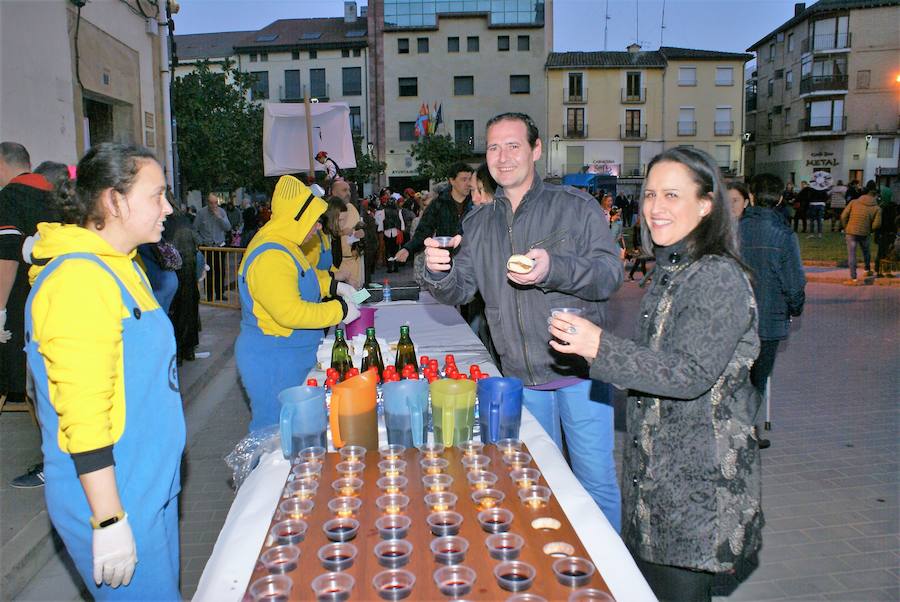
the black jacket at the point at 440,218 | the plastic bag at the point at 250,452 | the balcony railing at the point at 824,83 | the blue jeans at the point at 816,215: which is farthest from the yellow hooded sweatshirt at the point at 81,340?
the balcony railing at the point at 824,83

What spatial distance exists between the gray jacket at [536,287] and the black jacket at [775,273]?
2.23 m

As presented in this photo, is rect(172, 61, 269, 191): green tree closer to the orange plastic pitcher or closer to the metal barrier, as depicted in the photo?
the metal barrier

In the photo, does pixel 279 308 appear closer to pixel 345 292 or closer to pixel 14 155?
pixel 345 292

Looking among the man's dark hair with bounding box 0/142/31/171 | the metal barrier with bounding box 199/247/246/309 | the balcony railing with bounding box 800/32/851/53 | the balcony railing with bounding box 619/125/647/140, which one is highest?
the balcony railing with bounding box 800/32/851/53

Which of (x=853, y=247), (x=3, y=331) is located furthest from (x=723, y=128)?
(x=3, y=331)

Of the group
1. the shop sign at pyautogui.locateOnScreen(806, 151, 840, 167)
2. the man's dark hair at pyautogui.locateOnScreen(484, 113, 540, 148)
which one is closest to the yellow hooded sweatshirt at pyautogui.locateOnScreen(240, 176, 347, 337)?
the man's dark hair at pyautogui.locateOnScreen(484, 113, 540, 148)

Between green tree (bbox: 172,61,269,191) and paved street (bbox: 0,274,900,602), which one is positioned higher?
green tree (bbox: 172,61,269,191)

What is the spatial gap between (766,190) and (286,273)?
3894mm

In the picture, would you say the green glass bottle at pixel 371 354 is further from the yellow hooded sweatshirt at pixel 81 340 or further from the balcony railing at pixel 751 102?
the balcony railing at pixel 751 102

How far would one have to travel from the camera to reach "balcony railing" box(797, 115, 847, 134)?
46156 millimetres

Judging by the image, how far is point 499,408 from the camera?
245 centimetres

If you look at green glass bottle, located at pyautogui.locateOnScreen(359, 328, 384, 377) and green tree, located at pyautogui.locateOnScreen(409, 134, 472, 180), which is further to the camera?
green tree, located at pyautogui.locateOnScreen(409, 134, 472, 180)

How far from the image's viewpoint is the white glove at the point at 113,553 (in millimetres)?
1892

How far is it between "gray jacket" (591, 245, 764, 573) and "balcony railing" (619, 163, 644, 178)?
45744mm
